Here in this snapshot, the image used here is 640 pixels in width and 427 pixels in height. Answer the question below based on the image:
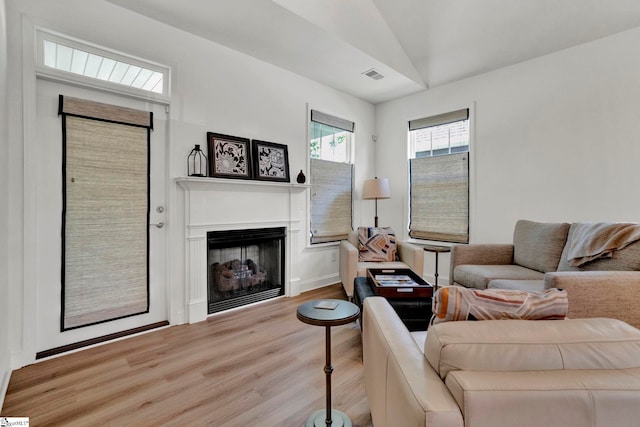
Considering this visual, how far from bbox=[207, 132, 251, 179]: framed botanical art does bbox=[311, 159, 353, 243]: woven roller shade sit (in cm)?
101

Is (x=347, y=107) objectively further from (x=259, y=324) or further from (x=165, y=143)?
(x=259, y=324)

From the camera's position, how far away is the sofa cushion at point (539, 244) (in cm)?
272

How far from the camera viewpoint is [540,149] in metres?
3.32

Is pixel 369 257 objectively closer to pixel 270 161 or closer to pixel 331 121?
pixel 270 161

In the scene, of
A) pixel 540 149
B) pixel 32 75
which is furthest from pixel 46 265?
pixel 540 149

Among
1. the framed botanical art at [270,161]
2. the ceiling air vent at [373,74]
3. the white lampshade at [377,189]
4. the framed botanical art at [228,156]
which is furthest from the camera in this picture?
the white lampshade at [377,189]

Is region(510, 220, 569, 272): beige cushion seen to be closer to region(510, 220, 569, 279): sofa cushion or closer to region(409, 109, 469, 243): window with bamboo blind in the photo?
region(510, 220, 569, 279): sofa cushion

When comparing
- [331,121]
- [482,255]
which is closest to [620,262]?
[482,255]

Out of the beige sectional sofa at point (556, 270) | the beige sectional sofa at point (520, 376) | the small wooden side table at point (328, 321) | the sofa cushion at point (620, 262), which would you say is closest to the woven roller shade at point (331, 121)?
the beige sectional sofa at point (556, 270)

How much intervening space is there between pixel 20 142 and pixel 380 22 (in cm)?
329

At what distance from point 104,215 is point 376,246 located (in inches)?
108

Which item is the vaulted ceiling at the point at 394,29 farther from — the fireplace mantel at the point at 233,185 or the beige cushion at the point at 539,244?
the beige cushion at the point at 539,244

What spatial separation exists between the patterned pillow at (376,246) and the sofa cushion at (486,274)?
77 centimetres

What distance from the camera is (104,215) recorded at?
2439 mm
